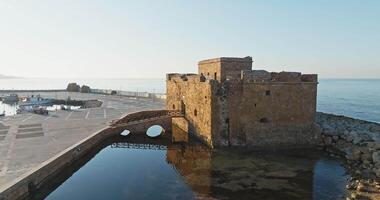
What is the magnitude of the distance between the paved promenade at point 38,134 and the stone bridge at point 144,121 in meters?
1.52

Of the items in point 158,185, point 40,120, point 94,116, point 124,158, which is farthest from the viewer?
point 94,116

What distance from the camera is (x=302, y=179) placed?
1823 centimetres

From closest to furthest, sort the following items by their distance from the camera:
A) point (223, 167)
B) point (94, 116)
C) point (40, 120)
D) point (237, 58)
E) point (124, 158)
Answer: point (223, 167) < point (124, 158) < point (237, 58) < point (40, 120) < point (94, 116)

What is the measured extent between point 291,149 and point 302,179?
668 cm

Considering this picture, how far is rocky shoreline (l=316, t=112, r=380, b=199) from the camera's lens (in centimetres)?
1602

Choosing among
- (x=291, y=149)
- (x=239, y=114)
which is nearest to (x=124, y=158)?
(x=239, y=114)

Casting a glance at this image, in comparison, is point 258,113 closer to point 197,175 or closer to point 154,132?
point 197,175

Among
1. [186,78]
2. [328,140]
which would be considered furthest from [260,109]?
[186,78]

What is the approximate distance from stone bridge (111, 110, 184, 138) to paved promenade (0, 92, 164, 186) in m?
1.52

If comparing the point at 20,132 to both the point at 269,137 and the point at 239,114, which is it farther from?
the point at 269,137

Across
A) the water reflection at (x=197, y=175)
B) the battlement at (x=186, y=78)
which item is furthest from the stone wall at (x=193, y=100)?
the water reflection at (x=197, y=175)

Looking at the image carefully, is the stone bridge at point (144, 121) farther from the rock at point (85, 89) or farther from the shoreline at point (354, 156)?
the rock at point (85, 89)

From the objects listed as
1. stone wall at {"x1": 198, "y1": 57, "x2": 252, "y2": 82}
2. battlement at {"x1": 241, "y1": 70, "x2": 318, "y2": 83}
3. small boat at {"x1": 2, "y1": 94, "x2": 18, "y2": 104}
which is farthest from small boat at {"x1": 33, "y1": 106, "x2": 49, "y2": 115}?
small boat at {"x1": 2, "y1": 94, "x2": 18, "y2": 104}

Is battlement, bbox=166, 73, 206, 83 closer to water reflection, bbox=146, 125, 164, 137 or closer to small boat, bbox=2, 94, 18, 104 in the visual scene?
water reflection, bbox=146, 125, 164, 137
